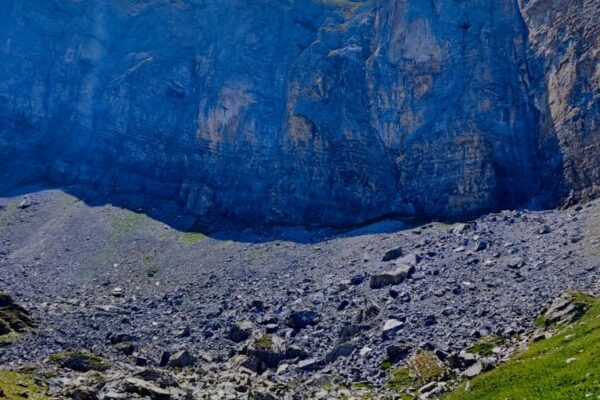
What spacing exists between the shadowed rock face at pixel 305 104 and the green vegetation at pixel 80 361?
46427 millimetres

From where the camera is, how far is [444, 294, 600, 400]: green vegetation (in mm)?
26141

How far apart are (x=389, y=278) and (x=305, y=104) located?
44.9 m

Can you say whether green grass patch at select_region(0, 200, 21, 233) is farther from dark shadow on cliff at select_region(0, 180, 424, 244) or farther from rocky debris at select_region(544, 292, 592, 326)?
rocky debris at select_region(544, 292, 592, 326)

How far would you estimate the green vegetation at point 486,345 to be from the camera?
43013mm

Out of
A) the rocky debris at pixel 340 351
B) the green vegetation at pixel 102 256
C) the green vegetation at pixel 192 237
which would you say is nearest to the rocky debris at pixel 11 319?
the green vegetation at pixel 102 256

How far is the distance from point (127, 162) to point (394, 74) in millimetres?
48384

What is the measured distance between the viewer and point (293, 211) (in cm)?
9512

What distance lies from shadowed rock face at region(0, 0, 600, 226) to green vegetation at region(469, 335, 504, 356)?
37.7 meters

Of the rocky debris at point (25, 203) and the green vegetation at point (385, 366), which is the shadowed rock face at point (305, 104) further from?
the green vegetation at point (385, 366)

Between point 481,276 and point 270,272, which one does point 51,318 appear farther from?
point 481,276

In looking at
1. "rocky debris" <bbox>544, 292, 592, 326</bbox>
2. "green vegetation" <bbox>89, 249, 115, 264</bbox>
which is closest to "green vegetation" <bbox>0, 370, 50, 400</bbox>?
"rocky debris" <bbox>544, 292, 592, 326</bbox>

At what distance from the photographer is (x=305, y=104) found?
101 meters

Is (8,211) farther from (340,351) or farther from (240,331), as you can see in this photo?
(340,351)

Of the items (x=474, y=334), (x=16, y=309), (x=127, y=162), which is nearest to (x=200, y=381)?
(x=474, y=334)
